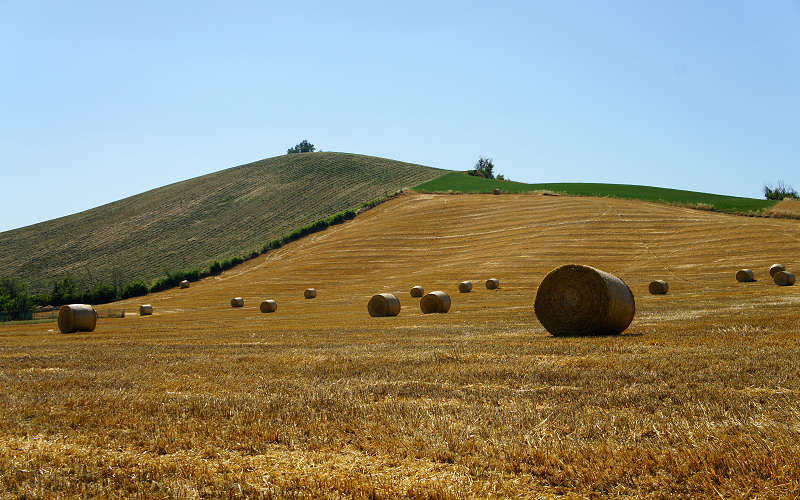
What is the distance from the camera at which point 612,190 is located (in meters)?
85.7

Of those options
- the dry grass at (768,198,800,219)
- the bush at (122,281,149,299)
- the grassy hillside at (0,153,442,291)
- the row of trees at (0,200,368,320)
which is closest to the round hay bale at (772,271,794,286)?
the dry grass at (768,198,800,219)

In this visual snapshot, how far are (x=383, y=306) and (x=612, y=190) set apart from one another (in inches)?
2468

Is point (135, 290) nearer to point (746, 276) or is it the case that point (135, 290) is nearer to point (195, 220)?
point (195, 220)

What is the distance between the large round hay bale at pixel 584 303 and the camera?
55.4ft

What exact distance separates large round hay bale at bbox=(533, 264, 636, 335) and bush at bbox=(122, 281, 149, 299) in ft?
187

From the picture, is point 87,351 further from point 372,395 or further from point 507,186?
point 507,186

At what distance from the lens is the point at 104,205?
11125 centimetres

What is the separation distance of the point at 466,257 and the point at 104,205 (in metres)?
75.8

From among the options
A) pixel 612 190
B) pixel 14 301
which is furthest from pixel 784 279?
pixel 14 301

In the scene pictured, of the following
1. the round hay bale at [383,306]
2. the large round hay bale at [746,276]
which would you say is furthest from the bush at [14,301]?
the large round hay bale at [746,276]

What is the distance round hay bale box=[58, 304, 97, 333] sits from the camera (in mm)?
27859

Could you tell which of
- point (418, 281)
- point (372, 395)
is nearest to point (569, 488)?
point (372, 395)

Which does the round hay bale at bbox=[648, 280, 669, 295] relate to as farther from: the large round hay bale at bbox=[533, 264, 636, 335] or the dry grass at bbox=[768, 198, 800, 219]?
the dry grass at bbox=[768, 198, 800, 219]

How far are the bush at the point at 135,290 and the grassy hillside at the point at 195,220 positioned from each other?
5943 millimetres
